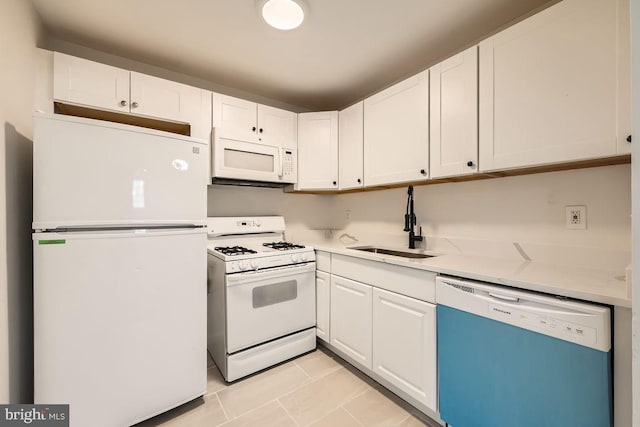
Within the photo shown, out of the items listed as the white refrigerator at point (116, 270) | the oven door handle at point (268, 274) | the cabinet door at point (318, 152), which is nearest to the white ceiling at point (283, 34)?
the cabinet door at point (318, 152)

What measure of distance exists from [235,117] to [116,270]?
1.42 metres

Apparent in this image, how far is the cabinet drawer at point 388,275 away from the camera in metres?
1.41

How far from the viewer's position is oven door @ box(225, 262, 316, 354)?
5.74 feet

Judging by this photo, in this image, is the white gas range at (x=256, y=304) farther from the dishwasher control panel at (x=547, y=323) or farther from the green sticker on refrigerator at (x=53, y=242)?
the dishwasher control panel at (x=547, y=323)

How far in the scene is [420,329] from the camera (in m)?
1.43

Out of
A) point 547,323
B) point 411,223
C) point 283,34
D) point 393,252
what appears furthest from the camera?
point 393,252

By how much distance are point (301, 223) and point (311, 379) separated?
1.46m

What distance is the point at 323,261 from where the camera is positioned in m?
2.11

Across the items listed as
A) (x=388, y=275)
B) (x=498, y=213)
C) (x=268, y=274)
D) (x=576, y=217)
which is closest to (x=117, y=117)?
(x=268, y=274)

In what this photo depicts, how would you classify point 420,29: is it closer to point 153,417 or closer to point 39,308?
point 39,308

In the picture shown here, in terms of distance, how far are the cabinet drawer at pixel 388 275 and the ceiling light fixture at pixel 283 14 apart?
1.49 meters

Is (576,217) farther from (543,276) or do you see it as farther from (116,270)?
(116,270)

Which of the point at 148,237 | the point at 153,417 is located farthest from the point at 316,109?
the point at 153,417

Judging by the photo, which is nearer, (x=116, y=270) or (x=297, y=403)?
(x=116, y=270)
